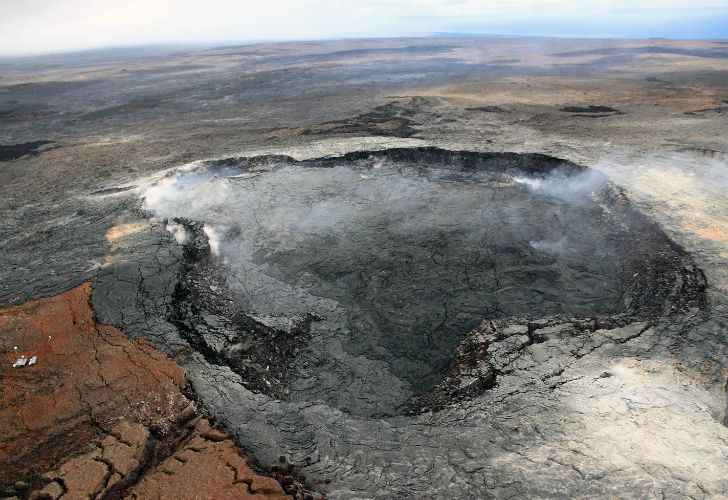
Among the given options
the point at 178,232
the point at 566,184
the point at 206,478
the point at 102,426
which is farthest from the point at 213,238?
the point at 566,184

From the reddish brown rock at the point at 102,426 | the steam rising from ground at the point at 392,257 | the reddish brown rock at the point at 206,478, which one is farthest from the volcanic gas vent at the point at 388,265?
the reddish brown rock at the point at 206,478

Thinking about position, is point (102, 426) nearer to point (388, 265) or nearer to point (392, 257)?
point (388, 265)

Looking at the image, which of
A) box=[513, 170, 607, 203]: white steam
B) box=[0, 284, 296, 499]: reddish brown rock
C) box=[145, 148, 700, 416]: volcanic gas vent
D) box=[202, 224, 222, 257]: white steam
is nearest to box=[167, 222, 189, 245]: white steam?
box=[145, 148, 700, 416]: volcanic gas vent

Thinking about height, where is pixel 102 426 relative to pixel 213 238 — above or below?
below

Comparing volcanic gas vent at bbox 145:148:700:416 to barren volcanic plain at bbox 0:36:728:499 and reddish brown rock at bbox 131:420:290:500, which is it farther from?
reddish brown rock at bbox 131:420:290:500

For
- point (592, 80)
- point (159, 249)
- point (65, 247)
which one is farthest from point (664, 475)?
point (592, 80)

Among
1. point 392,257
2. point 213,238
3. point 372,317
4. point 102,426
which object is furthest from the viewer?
point 213,238

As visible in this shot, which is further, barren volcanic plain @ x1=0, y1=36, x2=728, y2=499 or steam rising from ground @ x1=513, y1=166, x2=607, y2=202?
steam rising from ground @ x1=513, y1=166, x2=607, y2=202
